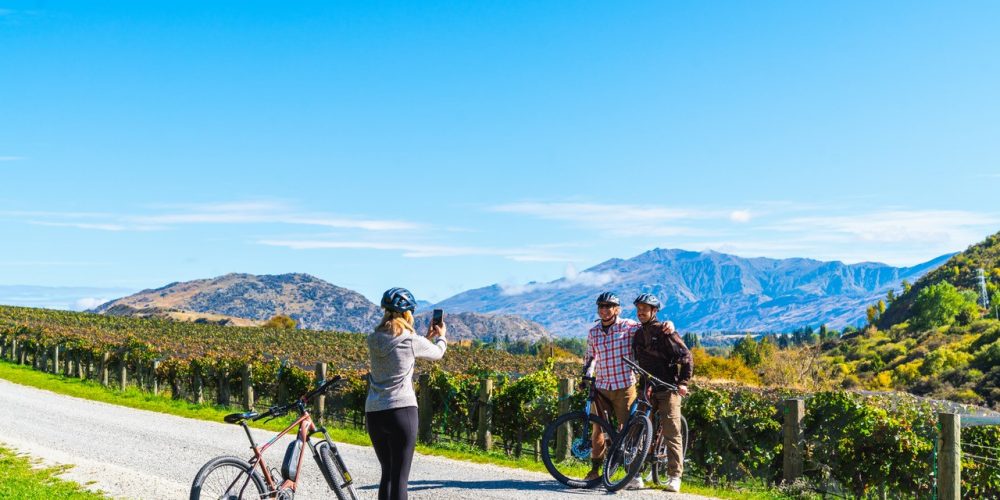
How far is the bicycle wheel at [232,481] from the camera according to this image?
7723 mm

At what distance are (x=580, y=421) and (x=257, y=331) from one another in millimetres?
114638

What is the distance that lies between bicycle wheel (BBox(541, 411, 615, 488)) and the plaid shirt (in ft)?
1.61

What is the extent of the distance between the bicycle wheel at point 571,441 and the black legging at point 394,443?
3.78 metres

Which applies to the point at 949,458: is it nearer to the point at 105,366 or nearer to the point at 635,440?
the point at 635,440

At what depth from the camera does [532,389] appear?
628 inches

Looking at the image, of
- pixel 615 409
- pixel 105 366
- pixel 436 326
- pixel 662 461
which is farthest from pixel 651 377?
pixel 105 366

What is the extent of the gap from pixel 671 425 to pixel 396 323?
4.72 metres

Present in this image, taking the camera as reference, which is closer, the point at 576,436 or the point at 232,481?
the point at 232,481

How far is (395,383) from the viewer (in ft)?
24.4

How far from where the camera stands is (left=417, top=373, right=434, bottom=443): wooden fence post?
1725cm

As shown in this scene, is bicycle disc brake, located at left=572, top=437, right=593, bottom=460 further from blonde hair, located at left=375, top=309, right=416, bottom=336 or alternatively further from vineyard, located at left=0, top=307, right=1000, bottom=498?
blonde hair, located at left=375, top=309, right=416, bottom=336

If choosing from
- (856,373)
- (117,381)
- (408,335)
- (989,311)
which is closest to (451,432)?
(408,335)

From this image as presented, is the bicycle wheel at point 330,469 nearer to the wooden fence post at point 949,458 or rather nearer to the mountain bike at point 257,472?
the mountain bike at point 257,472

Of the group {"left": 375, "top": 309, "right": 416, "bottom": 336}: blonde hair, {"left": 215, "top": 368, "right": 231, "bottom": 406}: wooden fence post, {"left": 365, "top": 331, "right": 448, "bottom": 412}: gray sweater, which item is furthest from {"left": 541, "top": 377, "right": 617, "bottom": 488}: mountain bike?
{"left": 215, "top": 368, "right": 231, "bottom": 406}: wooden fence post
